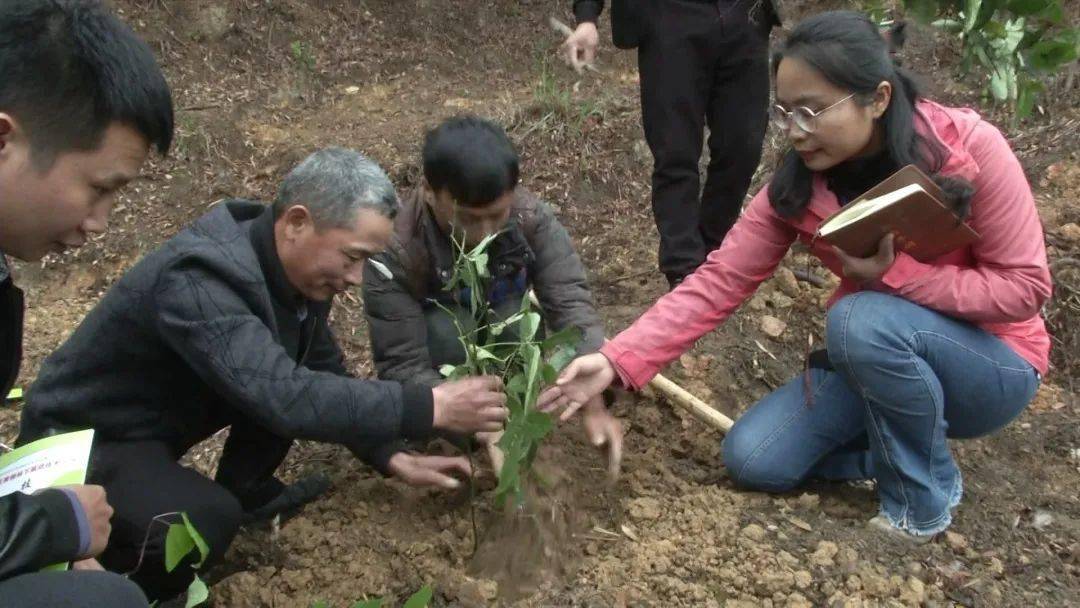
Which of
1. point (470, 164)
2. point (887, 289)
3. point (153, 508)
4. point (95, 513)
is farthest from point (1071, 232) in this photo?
point (95, 513)

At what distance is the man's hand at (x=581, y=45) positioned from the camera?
10.4 ft

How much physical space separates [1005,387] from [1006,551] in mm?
390

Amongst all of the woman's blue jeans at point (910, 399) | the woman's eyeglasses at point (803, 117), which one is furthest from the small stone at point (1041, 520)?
the woman's eyeglasses at point (803, 117)

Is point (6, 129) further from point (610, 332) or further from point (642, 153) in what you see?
point (642, 153)

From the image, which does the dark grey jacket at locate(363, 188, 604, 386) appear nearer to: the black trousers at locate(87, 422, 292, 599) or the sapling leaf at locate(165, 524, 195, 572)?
the black trousers at locate(87, 422, 292, 599)

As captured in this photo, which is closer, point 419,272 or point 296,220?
point 296,220

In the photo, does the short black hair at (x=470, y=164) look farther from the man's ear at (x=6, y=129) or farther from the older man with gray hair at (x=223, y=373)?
the man's ear at (x=6, y=129)

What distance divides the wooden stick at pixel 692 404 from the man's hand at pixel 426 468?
77cm

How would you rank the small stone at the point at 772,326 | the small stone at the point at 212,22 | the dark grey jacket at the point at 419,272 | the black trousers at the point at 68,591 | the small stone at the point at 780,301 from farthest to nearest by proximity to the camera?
the small stone at the point at 212,22, the small stone at the point at 780,301, the small stone at the point at 772,326, the dark grey jacket at the point at 419,272, the black trousers at the point at 68,591

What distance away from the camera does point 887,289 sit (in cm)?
228

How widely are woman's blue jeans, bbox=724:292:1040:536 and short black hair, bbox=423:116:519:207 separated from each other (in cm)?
83

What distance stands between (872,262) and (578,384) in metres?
0.70

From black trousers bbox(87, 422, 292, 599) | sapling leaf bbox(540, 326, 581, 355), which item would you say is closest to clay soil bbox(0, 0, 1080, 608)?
black trousers bbox(87, 422, 292, 599)

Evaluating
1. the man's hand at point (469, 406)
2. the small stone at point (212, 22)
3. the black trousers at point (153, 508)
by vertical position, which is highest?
the man's hand at point (469, 406)
